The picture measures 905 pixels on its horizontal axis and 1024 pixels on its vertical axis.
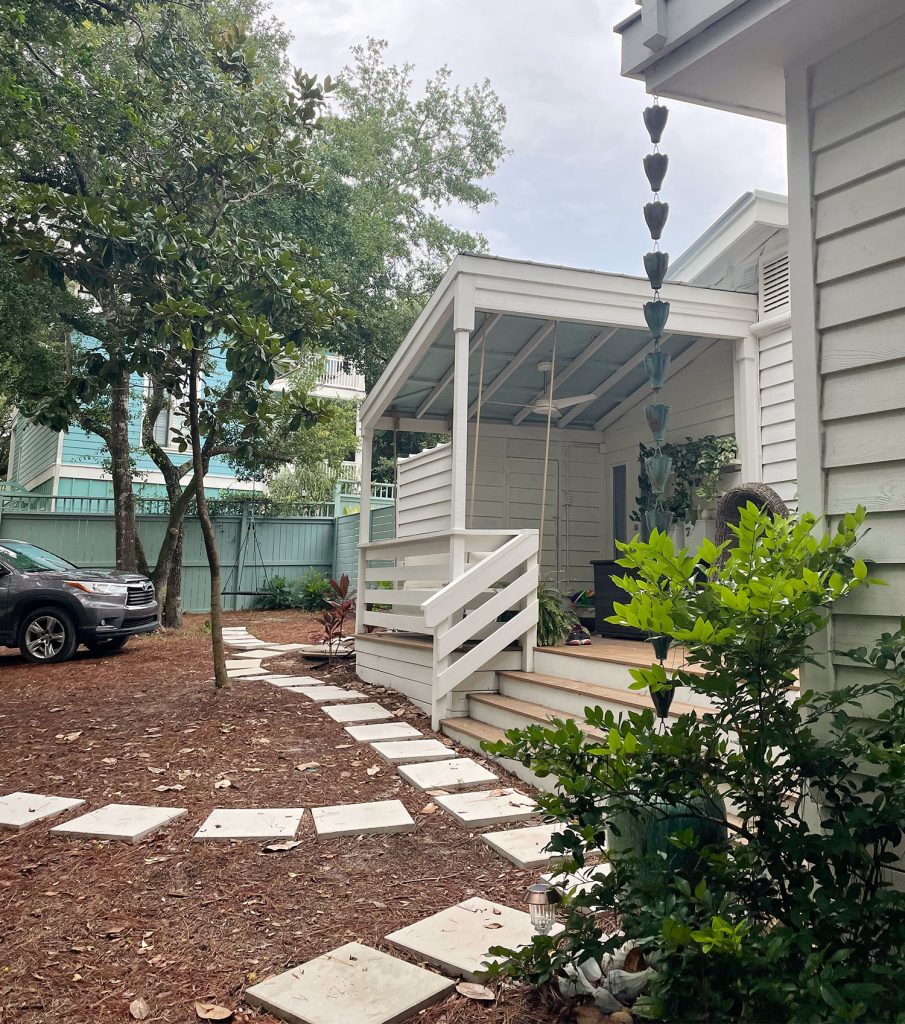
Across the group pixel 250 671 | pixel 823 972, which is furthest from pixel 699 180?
pixel 823 972

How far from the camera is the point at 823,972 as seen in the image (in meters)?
1.23

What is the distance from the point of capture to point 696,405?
639 centimetres

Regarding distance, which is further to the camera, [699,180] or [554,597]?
[699,180]

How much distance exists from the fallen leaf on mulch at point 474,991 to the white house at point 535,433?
1.96m

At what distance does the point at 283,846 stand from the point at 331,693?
3050 mm

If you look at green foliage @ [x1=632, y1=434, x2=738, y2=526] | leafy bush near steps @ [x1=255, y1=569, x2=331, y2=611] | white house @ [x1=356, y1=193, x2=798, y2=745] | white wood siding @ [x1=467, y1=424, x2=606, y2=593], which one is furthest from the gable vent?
leafy bush near steps @ [x1=255, y1=569, x2=331, y2=611]

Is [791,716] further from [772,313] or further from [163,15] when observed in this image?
[163,15]

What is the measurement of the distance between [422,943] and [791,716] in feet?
4.05

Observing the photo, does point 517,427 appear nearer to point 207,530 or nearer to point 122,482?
point 207,530

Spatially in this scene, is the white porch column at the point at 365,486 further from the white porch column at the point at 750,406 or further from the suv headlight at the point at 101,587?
the white porch column at the point at 750,406

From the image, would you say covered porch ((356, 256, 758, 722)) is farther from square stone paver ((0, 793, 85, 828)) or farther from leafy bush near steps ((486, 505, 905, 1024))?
leafy bush near steps ((486, 505, 905, 1024))

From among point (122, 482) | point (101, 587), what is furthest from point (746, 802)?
point (122, 482)

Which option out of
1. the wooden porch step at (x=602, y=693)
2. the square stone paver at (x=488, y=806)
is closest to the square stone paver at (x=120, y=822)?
the square stone paver at (x=488, y=806)

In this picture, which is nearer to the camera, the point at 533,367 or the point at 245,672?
the point at 533,367
